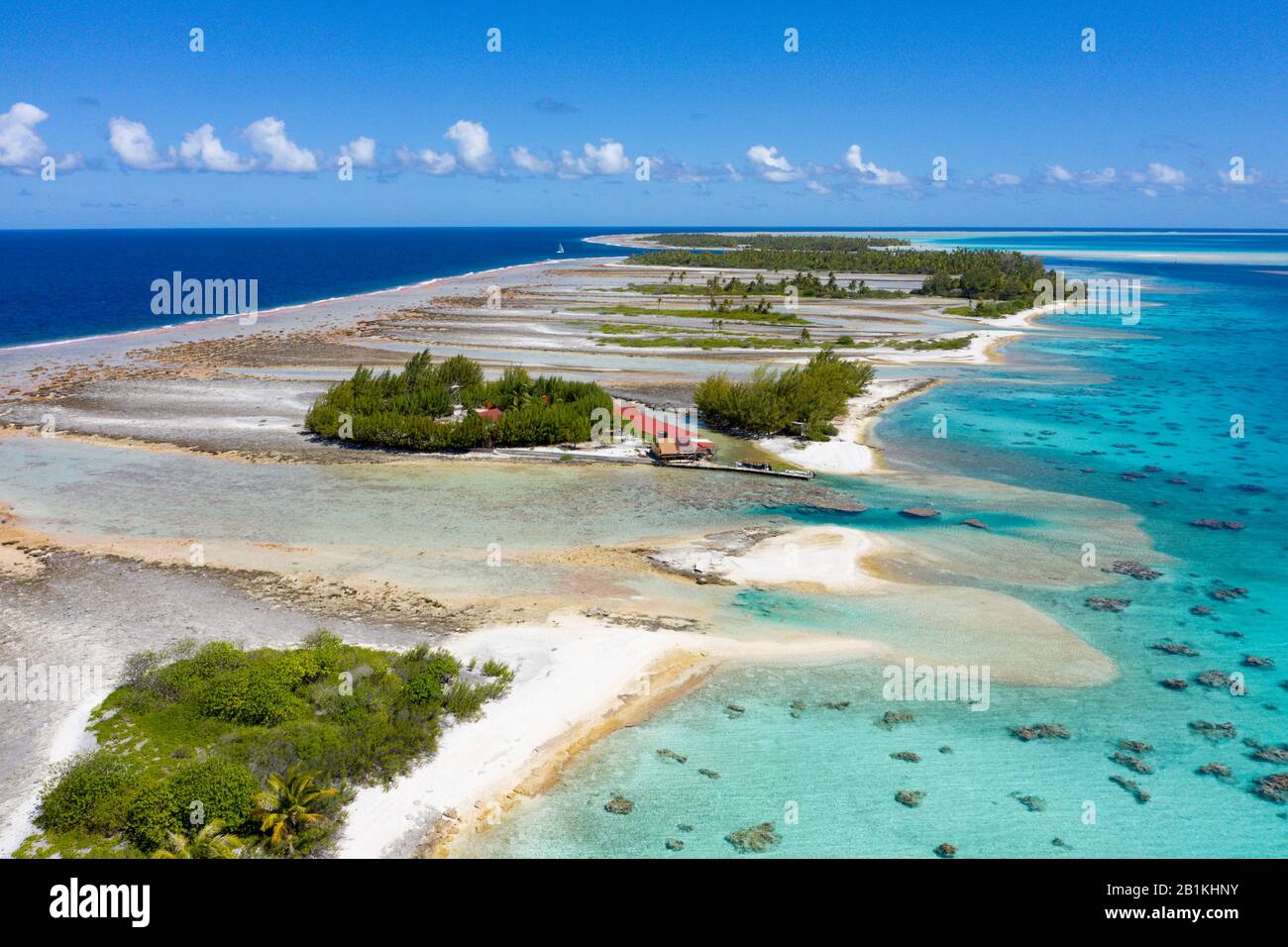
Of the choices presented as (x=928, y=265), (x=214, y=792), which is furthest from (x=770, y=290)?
(x=214, y=792)

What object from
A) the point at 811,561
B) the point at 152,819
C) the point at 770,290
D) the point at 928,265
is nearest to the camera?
the point at 152,819

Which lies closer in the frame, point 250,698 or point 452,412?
A: point 250,698

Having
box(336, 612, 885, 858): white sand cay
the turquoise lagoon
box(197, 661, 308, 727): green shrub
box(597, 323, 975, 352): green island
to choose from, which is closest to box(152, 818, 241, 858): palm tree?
box(336, 612, 885, 858): white sand cay

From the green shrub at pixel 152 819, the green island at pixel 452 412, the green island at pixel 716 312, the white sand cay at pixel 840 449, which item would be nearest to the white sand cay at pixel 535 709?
the green shrub at pixel 152 819

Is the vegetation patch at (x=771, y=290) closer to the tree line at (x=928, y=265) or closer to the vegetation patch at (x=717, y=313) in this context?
the tree line at (x=928, y=265)

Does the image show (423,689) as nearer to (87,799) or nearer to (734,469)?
(87,799)

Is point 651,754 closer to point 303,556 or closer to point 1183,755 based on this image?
point 1183,755
